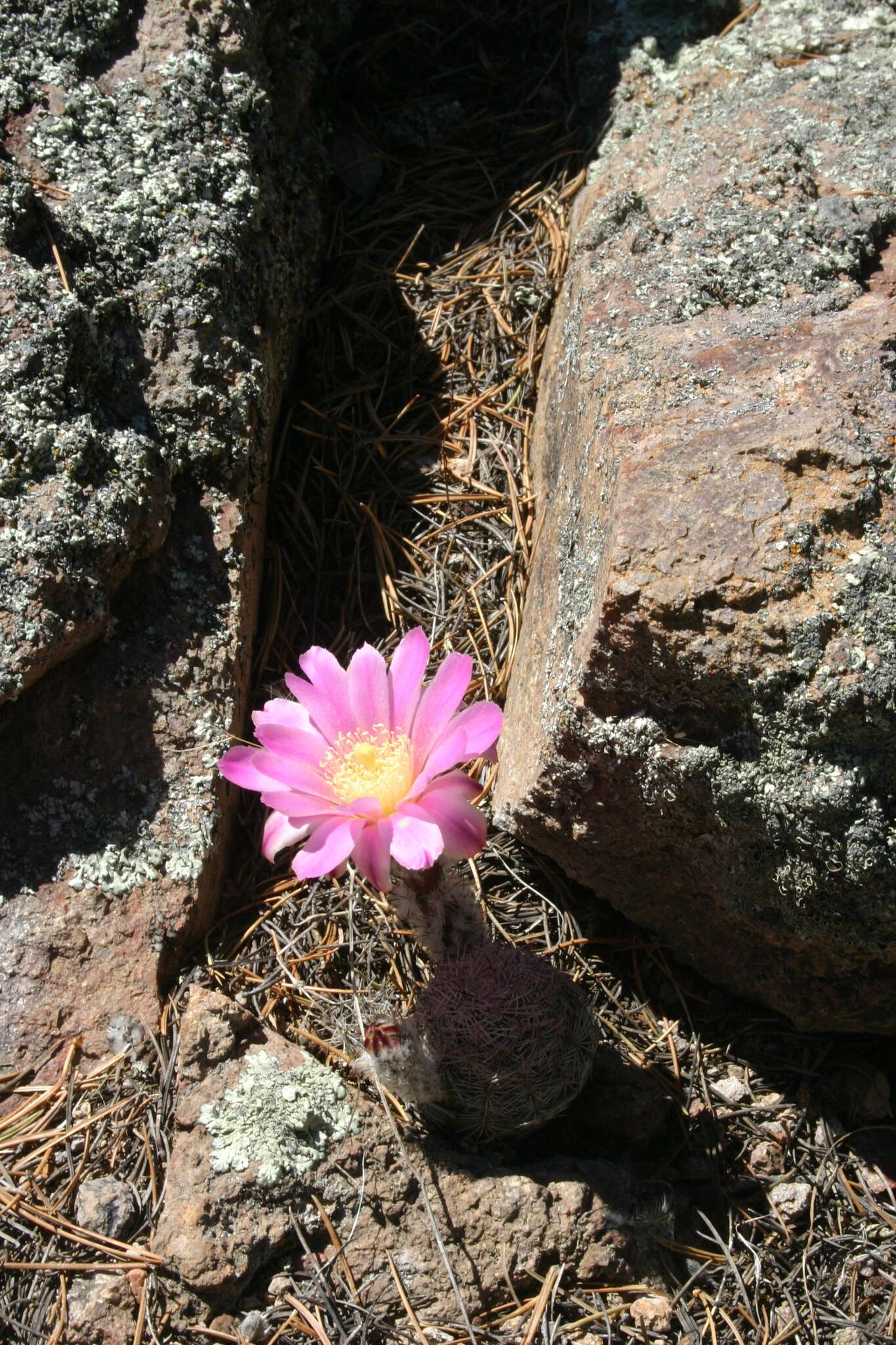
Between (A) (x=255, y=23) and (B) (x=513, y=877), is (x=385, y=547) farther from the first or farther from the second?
(A) (x=255, y=23)

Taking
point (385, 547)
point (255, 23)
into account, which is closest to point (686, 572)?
point (385, 547)

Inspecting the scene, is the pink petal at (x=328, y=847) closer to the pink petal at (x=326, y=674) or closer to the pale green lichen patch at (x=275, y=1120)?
the pink petal at (x=326, y=674)

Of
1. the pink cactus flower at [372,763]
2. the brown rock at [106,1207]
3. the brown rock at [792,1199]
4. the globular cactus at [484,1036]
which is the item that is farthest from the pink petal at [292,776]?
the brown rock at [792,1199]

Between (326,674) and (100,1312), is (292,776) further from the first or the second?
(100,1312)

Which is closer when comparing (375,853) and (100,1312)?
(375,853)

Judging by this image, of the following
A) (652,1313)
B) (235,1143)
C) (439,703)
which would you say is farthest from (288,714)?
(652,1313)

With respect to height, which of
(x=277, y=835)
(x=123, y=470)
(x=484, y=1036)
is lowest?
(x=484, y=1036)

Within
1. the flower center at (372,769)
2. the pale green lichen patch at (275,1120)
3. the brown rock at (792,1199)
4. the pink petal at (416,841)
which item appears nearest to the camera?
the pink petal at (416,841)
